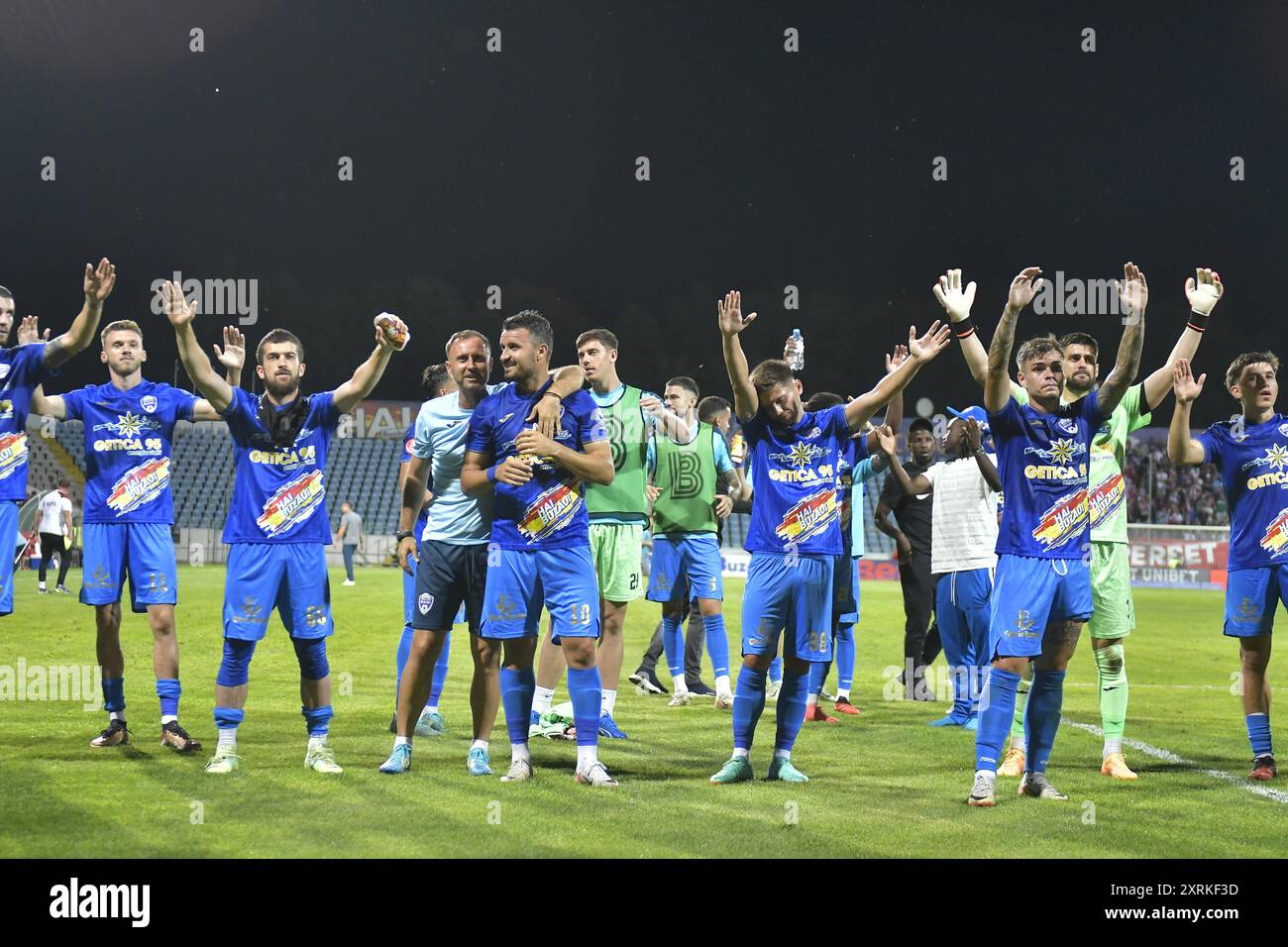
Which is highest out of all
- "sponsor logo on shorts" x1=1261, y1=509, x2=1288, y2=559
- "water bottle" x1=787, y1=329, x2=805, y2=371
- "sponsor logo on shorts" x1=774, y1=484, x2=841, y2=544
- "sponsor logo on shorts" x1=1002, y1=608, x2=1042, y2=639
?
"water bottle" x1=787, y1=329, x2=805, y2=371

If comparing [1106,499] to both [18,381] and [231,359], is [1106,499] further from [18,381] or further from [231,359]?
[18,381]

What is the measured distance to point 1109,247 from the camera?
42938mm

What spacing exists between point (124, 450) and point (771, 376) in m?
4.19

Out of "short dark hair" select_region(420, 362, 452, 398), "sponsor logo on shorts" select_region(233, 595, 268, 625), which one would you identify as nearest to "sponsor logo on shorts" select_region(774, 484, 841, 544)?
"short dark hair" select_region(420, 362, 452, 398)

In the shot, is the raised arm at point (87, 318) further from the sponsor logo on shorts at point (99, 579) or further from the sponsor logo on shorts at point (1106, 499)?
the sponsor logo on shorts at point (1106, 499)

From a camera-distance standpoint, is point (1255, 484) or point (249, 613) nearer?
point (249, 613)

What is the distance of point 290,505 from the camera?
732cm

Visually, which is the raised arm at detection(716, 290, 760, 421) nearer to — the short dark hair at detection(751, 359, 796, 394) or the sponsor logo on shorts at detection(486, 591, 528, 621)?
the short dark hair at detection(751, 359, 796, 394)

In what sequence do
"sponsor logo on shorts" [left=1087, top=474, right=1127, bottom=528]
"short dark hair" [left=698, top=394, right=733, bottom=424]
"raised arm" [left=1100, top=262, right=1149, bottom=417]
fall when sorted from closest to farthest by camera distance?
"raised arm" [left=1100, top=262, right=1149, bottom=417]
"sponsor logo on shorts" [left=1087, top=474, right=1127, bottom=528]
"short dark hair" [left=698, top=394, right=733, bottom=424]

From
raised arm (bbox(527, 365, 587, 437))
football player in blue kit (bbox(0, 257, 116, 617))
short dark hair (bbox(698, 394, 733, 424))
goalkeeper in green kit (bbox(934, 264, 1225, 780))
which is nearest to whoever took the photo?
raised arm (bbox(527, 365, 587, 437))

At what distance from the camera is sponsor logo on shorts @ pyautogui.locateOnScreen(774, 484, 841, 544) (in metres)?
7.34

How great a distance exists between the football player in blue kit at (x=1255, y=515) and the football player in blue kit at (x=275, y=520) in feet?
17.0

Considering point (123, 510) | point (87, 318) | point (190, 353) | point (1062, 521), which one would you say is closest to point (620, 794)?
point (1062, 521)

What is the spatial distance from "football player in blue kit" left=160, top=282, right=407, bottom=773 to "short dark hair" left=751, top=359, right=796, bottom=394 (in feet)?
6.82
